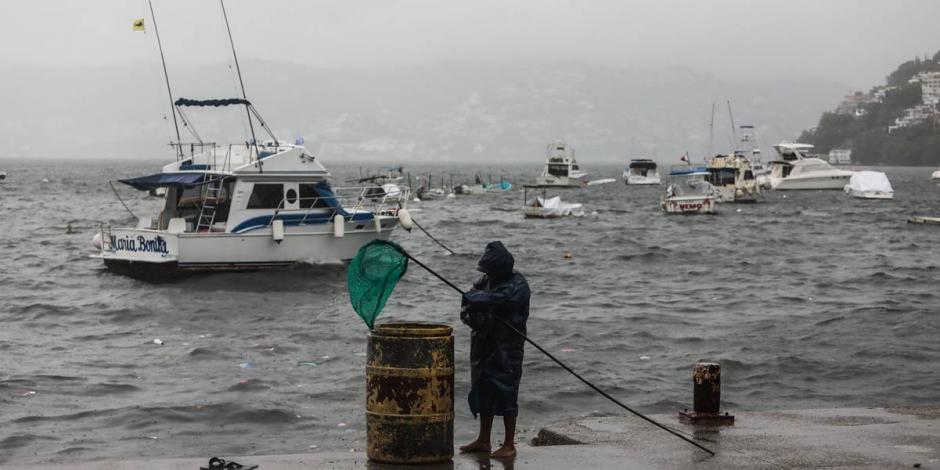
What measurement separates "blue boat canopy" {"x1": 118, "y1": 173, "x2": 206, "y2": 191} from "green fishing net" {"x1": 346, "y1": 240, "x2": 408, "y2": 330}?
810 inches

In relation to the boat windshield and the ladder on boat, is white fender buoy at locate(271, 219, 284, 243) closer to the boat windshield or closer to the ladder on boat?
the ladder on boat

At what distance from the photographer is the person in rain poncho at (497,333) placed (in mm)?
9969

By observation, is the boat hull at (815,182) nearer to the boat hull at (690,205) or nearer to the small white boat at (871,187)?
the small white boat at (871,187)

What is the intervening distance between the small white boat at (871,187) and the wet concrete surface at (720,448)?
273 ft

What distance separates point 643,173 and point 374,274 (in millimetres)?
124001

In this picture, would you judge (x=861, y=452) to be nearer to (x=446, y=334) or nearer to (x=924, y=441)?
(x=924, y=441)

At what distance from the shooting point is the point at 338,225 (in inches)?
1256

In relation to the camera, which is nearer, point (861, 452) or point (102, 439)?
point (861, 452)

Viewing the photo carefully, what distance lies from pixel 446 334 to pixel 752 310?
18.1 m

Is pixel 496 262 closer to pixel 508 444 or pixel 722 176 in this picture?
pixel 508 444

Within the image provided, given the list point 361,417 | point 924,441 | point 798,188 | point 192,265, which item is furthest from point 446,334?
point 798,188

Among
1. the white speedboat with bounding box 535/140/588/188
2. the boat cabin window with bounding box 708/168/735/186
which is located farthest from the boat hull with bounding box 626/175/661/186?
the boat cabin window with bounding box 708/168/735/186

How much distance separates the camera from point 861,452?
1031cm

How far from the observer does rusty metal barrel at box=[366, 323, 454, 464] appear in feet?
31.7
